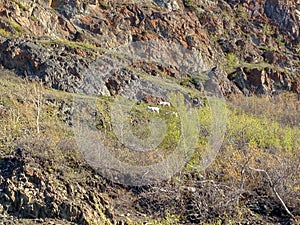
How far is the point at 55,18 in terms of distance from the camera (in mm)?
39000

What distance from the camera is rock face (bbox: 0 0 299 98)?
83.8 ft

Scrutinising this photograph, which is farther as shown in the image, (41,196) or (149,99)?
(149,99)

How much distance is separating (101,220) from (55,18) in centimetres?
3392

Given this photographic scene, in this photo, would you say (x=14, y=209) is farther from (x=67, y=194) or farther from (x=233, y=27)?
(x=233, y=27)

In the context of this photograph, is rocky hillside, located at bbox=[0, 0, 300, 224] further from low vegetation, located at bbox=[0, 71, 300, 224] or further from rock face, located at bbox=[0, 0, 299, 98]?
rock face, located at bbox=[0, 0, 299, 98]

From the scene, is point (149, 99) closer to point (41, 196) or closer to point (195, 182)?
point (195, 182)

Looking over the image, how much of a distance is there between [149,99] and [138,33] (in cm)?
2023

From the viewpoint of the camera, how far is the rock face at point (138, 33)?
25550mm

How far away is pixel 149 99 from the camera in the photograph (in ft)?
96.5

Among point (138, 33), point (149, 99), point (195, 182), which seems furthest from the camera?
point (138, 33)

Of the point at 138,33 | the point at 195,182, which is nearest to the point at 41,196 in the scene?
the point at 195,182

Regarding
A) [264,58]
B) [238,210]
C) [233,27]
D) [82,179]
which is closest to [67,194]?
[82,179]

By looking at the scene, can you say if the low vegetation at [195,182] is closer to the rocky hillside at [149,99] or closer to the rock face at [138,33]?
the rocky hillside at [149,99]

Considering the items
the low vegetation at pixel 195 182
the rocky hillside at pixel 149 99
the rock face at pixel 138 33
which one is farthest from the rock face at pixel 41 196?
the rock face at pixel 138 33
